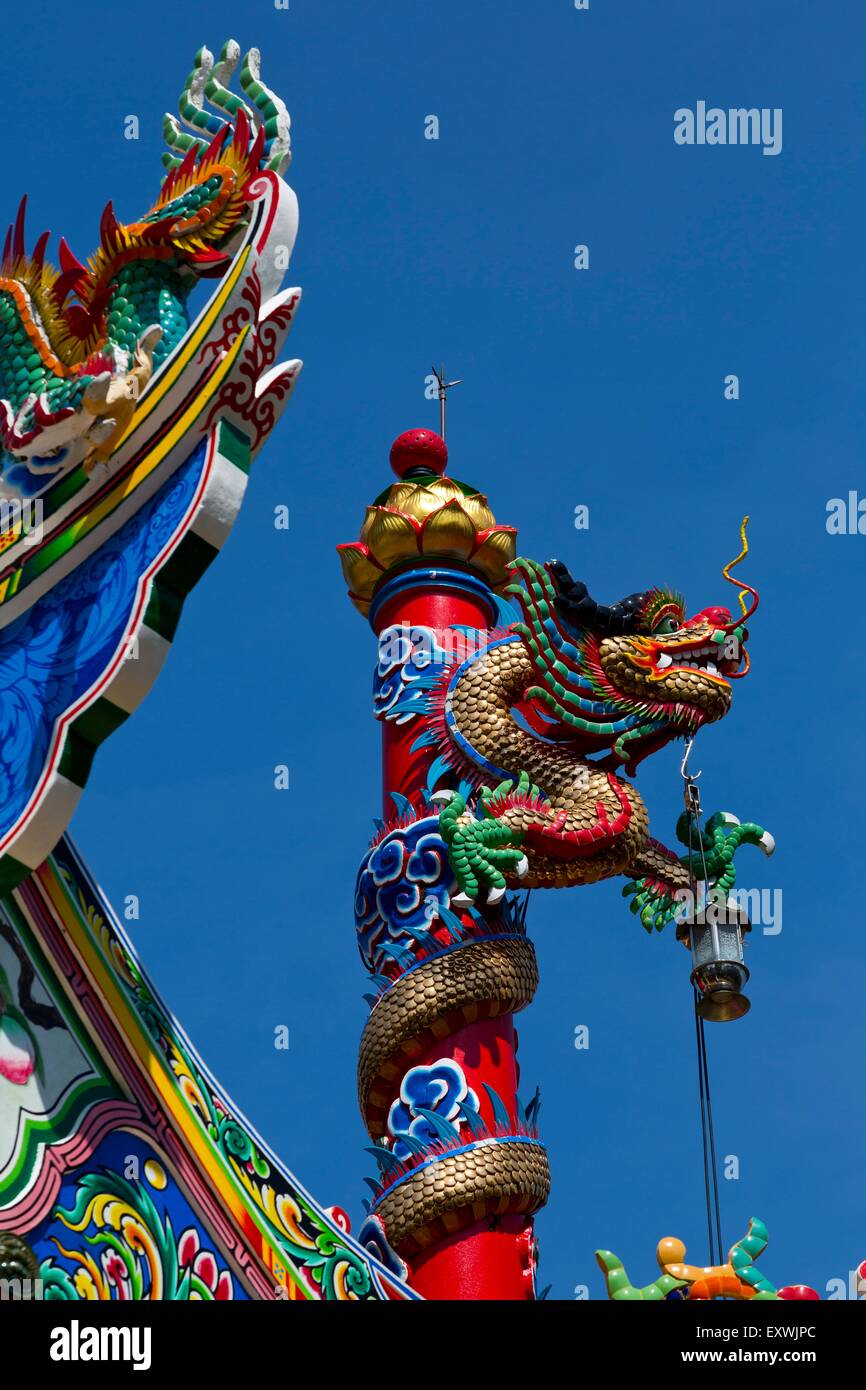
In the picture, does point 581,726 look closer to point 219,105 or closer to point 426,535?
point 426,535

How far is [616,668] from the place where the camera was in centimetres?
1135

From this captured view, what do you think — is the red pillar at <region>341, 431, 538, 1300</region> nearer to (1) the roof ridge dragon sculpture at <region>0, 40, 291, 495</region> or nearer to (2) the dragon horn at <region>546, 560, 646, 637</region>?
(2) the dragon horn at <region>546, 560, 646, 637</region>

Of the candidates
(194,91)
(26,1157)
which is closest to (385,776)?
(194,91)

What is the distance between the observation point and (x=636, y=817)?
36.6ft

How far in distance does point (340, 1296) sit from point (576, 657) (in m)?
4.61

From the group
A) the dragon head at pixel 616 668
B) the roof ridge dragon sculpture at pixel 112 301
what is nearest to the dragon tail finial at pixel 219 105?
the roof ridge dragon sculpture at pixel 112 301

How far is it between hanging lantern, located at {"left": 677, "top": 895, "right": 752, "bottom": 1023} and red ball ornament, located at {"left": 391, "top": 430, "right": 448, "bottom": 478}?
2.79 metres

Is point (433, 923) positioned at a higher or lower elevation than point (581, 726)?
lower

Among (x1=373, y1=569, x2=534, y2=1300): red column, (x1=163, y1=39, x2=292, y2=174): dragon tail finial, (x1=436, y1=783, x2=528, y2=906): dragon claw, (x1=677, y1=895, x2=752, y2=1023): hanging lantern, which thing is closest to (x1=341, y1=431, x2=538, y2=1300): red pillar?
(x1=373, y1=569, x2=534, y2=1300): red column

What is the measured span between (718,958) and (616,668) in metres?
1.46

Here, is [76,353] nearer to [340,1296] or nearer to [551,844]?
[340,1296]

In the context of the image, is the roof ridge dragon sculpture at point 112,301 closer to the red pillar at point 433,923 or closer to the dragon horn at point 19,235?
the dragon horn at point 19,235

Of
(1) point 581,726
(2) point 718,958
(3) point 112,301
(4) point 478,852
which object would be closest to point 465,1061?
(4) point 478,852

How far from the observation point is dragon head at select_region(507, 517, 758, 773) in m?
Result: 11.3
